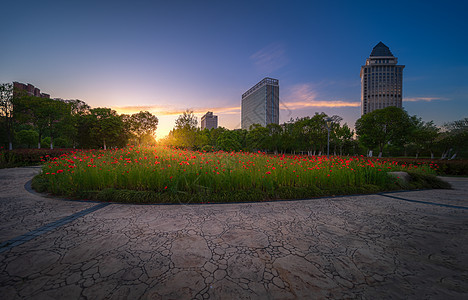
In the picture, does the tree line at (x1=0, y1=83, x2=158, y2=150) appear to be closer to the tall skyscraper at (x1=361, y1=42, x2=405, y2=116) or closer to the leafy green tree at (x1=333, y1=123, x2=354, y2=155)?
the leafy green tree at (x1=333, y1=123, x2=354, y2=155)

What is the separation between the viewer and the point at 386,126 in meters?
21.6

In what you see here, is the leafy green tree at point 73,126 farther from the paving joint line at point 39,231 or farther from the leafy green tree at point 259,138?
the leafy green tree at point 259,138

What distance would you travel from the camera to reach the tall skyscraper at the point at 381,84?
79.4 m

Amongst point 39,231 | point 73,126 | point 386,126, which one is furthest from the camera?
point 73,126

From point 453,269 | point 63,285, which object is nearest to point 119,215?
point 63,285

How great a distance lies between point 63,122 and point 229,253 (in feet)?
93.1

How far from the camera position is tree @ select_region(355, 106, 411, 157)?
2088cm

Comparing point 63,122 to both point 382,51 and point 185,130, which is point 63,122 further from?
point 382,51

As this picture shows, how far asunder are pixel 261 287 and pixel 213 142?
3863 cm

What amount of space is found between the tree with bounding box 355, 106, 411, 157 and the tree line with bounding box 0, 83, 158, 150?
1363 inches

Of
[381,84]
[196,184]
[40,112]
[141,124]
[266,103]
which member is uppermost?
[381,84]

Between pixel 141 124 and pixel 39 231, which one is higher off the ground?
pixel 141 124

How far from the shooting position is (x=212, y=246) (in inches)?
88.1

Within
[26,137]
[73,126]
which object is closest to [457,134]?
[73,126]
